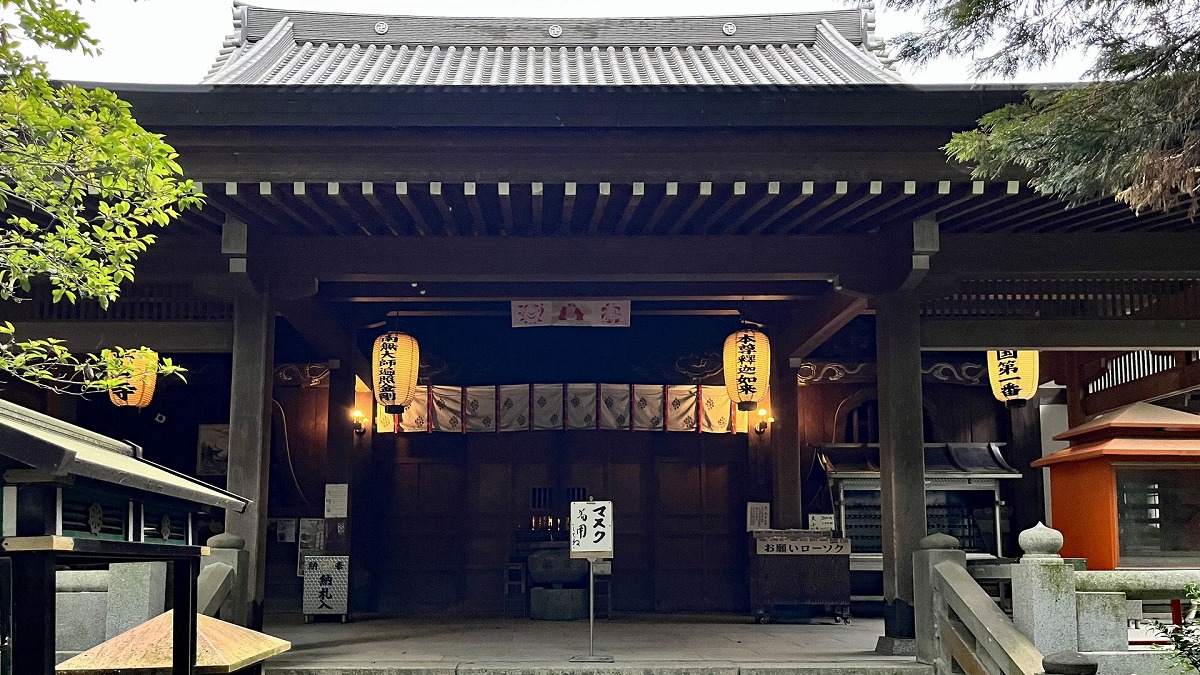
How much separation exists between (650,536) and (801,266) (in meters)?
6.08

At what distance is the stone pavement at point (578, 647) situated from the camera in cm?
874

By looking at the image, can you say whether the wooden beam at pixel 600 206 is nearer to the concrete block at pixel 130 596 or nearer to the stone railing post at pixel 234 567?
the stone railing post at pixel 234 567

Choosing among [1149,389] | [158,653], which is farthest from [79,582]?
[1149,389]

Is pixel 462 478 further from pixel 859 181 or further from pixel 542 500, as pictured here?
pixel 859 181

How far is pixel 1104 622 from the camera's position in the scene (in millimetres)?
7492

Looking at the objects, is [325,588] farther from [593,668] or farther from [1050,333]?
[1050,333]

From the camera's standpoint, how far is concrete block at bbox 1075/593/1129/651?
7.47 m

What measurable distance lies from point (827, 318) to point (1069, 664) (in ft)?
17.4

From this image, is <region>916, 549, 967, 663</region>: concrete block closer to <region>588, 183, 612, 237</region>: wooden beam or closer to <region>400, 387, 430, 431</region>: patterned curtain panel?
<region>588, 183, 612, 237</region>: wooden beam

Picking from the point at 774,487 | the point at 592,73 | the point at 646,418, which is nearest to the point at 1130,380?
the point at 774,487

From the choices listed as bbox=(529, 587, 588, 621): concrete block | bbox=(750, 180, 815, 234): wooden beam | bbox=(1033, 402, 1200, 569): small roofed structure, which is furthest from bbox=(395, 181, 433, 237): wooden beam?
bbox=(1033, 402, 1200, 569): small roofed structure

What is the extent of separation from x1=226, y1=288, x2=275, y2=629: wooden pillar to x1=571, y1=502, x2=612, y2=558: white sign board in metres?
2.65

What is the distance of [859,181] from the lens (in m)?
8.31

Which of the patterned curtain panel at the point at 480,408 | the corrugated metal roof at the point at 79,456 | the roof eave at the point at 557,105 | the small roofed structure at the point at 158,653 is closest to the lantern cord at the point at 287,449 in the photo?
the patterned curtain panel at the point at 480,408
